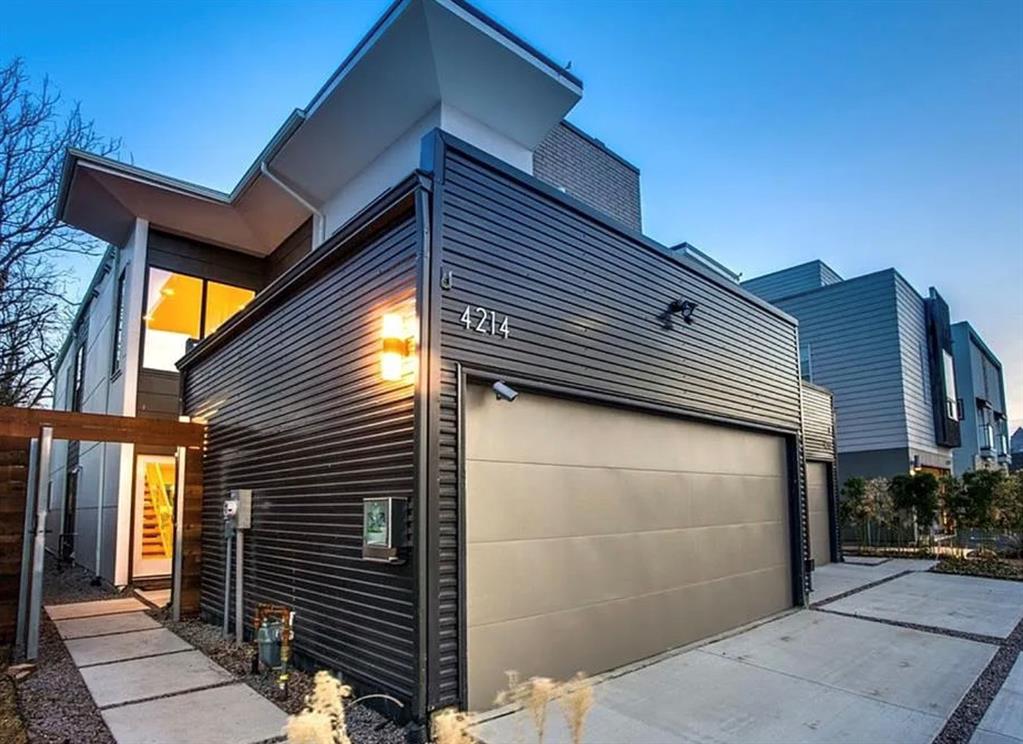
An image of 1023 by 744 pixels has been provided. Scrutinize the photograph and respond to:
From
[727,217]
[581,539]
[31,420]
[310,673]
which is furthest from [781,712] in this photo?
[727,217]

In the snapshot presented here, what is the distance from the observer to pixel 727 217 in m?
12.6

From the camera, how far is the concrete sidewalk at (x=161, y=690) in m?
3.89

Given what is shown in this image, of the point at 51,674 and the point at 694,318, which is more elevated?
the point at 694,318

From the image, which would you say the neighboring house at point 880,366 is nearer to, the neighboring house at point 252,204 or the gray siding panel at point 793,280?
the gray siding panel at point 793,280

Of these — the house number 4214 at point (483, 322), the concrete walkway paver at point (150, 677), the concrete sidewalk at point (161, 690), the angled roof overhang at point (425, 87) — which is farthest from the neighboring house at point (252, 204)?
the concrete walkway paver at point (150, 677)

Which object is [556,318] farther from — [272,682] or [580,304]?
[272,682]

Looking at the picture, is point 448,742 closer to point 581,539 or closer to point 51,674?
point 581,539

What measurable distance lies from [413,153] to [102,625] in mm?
6478

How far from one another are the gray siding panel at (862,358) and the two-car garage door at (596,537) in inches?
395

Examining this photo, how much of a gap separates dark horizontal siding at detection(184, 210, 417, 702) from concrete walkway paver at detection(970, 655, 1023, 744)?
345 cm

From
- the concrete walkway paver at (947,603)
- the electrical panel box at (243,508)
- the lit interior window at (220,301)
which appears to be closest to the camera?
the electrical panel box at (243,508)

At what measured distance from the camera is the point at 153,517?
34.6 feet

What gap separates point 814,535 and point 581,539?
8.66 m

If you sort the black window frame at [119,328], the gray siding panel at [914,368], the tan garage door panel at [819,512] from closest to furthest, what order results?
the black window frame at [119,328], the tan garage door panel at [819,512], the gray siding panel at [914,368]
